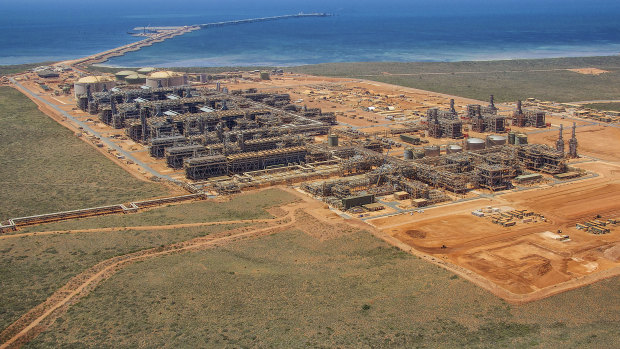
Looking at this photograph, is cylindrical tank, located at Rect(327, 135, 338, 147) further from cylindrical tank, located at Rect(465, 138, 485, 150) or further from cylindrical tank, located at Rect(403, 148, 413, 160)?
cylindrical tank, located at Rect(465, 138, 485, 150)

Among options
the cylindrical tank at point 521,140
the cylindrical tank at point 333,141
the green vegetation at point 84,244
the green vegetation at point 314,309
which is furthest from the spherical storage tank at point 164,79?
the green vegetation at point 314,309

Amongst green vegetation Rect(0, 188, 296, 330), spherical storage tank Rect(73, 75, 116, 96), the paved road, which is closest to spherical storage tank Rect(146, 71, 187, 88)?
spherical storage tank Rect(73, 75, 116, 96)

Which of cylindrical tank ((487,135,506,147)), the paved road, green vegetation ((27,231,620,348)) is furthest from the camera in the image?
cylindrical tank ((487,135,506,147))

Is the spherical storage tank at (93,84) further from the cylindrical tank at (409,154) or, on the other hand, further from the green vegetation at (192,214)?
the cylindrical tank at (409,154)

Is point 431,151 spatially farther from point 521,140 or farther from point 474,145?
point 521,140

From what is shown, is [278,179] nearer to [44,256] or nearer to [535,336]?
[44,256]
